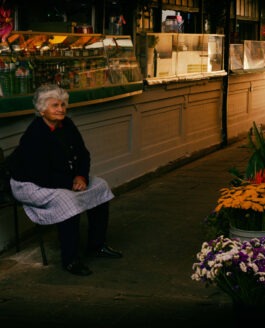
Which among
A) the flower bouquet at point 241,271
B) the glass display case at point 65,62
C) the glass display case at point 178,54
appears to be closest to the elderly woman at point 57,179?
the glass display case at point 65,62

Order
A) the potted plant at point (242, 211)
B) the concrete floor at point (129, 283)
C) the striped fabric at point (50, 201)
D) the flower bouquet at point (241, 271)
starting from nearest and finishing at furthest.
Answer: the flower bouquet at point (241, 271) < the potted plant at point (242, 211) < the concrete floor at point (129, 283) < the striped fabric at point (50, 201)

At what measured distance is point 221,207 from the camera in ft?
17.8

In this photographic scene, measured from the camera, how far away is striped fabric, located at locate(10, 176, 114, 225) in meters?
6.21

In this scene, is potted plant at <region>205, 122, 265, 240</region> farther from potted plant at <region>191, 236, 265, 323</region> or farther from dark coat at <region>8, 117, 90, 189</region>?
dark coat at <region>8, 117, 90, 189</region>

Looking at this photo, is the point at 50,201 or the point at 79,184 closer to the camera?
the point at 50,201

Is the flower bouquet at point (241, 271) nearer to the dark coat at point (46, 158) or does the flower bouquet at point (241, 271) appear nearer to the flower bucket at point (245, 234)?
the flower bucket at point (245, 234)

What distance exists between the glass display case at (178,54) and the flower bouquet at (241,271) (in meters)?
5.63

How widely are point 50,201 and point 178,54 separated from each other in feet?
17.9

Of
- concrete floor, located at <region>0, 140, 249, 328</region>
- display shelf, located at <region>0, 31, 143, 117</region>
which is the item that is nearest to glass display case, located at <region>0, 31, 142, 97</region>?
display shelf, located at <region>0, 31, 143, 117</region>

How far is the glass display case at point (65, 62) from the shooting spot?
7129 mm

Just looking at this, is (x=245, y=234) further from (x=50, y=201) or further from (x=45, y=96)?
(x=45, y=96)

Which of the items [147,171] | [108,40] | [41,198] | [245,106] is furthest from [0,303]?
[245,106]

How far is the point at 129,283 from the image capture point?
6.09m

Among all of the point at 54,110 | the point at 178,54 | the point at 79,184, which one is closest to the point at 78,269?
the point at 79,184
